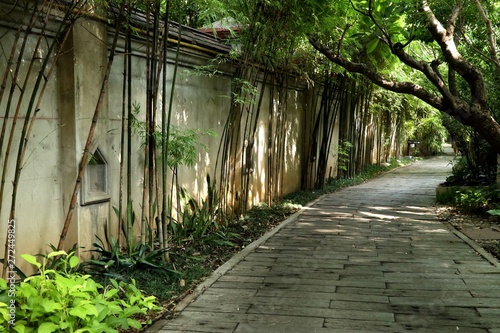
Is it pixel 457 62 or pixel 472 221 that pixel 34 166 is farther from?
pixel 472 221

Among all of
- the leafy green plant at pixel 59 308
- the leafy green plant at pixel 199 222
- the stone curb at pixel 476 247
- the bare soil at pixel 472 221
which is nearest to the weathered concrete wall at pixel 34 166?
the leafy green plant at pixel 59 308

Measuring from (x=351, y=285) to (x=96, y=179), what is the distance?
105 inches

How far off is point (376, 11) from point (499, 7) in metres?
2.72

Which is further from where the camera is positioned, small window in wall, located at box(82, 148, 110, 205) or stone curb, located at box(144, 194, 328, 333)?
small window in wall, located at box(82, 148, 110, 205)

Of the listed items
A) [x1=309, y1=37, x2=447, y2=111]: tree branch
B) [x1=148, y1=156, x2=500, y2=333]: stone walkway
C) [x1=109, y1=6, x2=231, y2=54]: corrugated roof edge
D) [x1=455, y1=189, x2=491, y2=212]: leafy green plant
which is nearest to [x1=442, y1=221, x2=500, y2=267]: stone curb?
[x1=148, y1=156, x2=500, y2=333]: stone walkway

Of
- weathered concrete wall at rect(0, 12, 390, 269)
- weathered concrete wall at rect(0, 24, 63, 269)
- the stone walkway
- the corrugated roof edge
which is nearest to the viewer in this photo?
the stone walkway

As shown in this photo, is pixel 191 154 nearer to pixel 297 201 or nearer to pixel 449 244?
pixel 449 244

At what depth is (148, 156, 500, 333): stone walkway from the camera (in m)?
3.92

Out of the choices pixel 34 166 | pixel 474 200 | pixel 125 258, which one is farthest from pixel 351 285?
pixel 474 200

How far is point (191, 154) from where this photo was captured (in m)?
5.96

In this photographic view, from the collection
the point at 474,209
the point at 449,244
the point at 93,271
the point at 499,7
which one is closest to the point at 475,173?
the point at 474,209

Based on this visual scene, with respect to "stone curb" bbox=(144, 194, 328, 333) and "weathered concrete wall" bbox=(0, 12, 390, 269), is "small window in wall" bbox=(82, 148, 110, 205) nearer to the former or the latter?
"weathered concrete wall" bbox=(0, 12, 390, 269)

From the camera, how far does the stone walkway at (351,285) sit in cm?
392

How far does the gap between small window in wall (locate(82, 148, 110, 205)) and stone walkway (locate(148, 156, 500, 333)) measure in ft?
4.43
